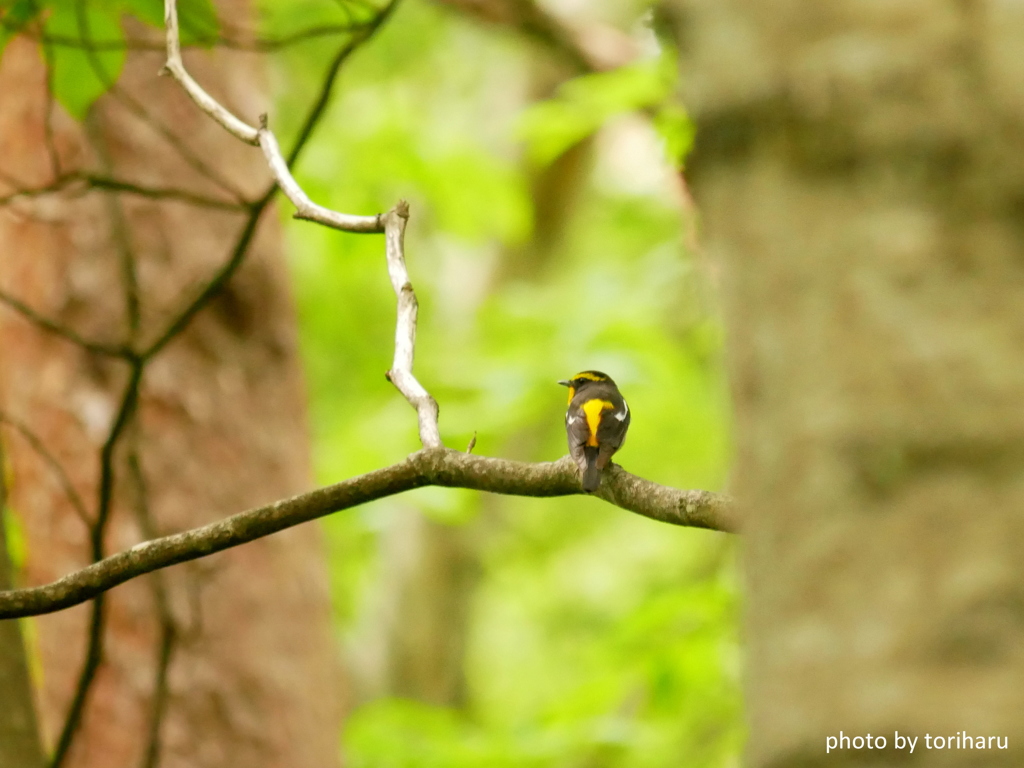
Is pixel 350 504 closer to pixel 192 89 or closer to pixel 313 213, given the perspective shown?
pixel 313 213

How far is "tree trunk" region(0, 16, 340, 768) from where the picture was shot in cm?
324

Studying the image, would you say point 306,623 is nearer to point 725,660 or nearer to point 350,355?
point 725,660

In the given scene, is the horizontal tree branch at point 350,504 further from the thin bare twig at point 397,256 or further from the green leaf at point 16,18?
the green leaf at point 16,18

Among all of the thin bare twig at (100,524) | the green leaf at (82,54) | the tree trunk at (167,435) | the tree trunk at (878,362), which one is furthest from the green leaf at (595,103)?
the tree trunk at (878,362)

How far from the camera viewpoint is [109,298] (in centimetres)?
342

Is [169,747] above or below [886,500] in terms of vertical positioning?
above

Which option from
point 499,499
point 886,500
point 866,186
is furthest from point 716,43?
point 499,499

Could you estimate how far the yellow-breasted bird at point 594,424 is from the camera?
6.50ft

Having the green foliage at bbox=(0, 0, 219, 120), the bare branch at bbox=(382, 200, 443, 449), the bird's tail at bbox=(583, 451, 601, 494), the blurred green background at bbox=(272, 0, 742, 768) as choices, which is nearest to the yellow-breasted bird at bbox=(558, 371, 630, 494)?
the bird's tail at bbox=(583, 451, 601, 494)

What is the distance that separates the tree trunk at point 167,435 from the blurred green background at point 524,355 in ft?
1.90

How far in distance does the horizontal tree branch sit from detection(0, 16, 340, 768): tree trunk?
1.59 metres

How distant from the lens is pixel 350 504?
1.48 meters

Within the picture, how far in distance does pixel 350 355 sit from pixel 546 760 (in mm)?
4272

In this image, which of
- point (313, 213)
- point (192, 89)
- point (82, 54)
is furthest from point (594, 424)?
point (82, 54)
